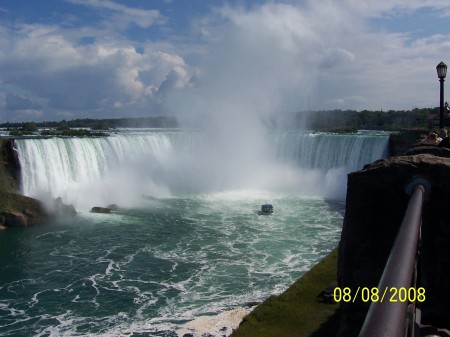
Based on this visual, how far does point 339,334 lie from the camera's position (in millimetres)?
5191

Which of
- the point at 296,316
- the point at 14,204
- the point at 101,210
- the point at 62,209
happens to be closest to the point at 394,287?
the point at 296,316

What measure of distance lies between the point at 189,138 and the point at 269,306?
28.0 meters

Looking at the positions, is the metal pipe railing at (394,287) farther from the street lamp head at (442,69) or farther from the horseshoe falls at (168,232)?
the street lamp head at (442,69)

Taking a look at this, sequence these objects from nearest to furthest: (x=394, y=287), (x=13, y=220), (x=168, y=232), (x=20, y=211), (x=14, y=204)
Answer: (x=394, y=287) < (x=168, y=232) < (x=13, y=220) < (x=20, y=211) < (x=14, y=204)

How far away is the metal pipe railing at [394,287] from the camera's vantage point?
1.12 meters

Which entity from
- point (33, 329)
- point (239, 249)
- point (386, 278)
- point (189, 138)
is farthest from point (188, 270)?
point (189, 138)

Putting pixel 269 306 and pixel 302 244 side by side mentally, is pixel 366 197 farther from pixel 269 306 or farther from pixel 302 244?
pixel 302 244

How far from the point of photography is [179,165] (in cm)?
3400

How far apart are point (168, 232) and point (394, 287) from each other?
18.1m

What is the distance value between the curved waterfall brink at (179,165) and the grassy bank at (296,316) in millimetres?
17858

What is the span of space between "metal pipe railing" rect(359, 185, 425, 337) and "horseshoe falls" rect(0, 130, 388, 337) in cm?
850

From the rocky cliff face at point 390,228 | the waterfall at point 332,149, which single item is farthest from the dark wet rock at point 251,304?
the waterfall at point 332,149

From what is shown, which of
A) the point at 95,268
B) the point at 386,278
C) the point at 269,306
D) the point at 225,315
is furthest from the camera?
the point at 95,268

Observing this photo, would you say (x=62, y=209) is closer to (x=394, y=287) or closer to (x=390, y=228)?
(x=390, y=228)
